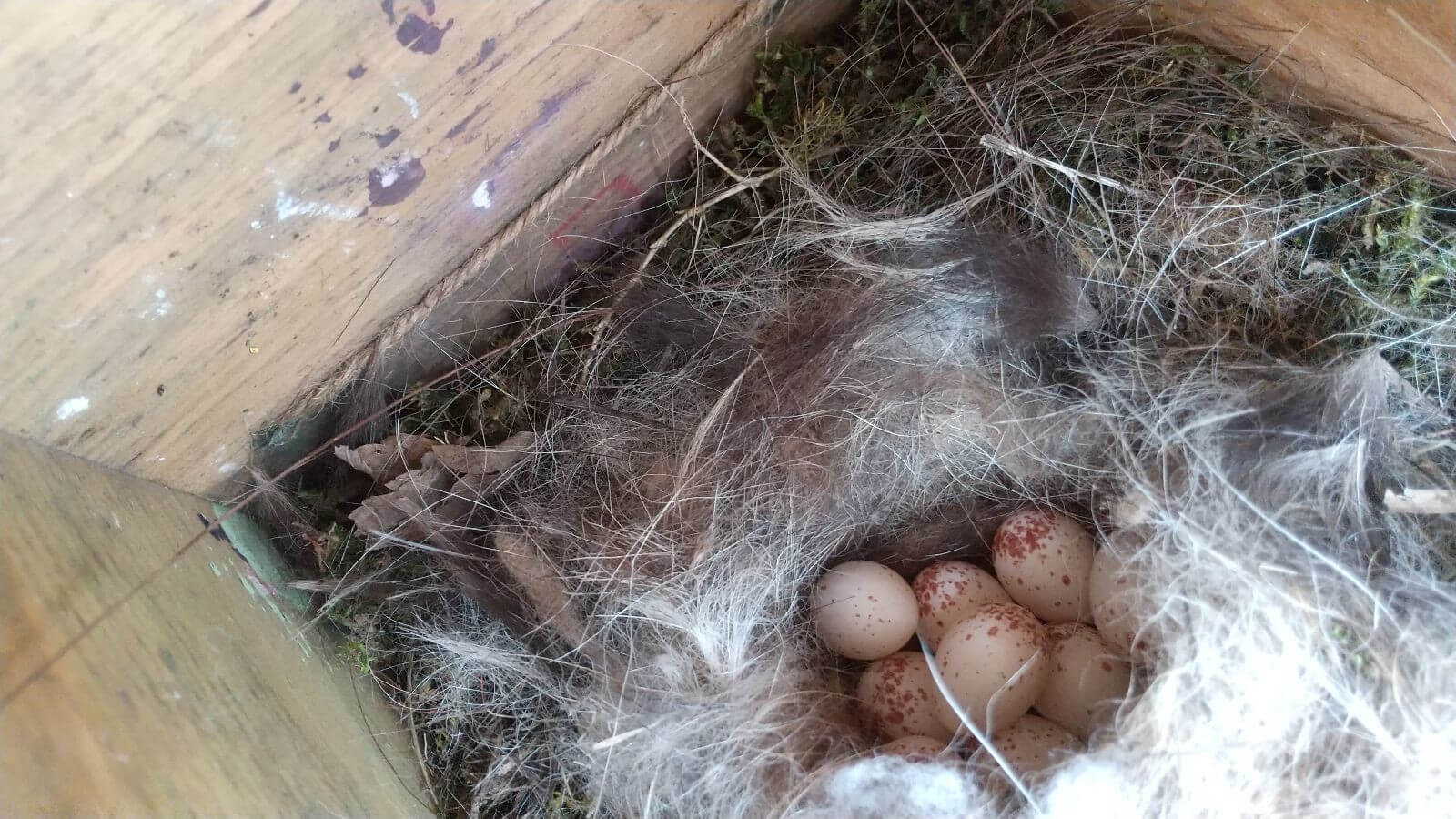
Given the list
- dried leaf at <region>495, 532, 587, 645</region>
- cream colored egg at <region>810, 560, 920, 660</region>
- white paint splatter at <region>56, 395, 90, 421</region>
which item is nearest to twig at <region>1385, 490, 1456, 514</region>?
cream colored egg at <region>810, 560, 920, 660</region>

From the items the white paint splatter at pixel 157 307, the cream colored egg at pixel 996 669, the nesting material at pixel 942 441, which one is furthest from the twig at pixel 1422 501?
the white paint splatter at pixel 157 307

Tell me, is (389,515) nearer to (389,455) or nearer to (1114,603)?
(389,455)

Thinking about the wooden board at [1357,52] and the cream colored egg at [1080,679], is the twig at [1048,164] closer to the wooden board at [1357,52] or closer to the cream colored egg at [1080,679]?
the wooden board at [1357,52]

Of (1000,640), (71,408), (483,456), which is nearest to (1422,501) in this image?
(1000,640)

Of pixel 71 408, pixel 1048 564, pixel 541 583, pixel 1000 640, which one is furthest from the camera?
pixel 541 583

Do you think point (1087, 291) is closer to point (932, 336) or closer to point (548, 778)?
point (932, 336)

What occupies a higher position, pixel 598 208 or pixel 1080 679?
pixel 598 208
